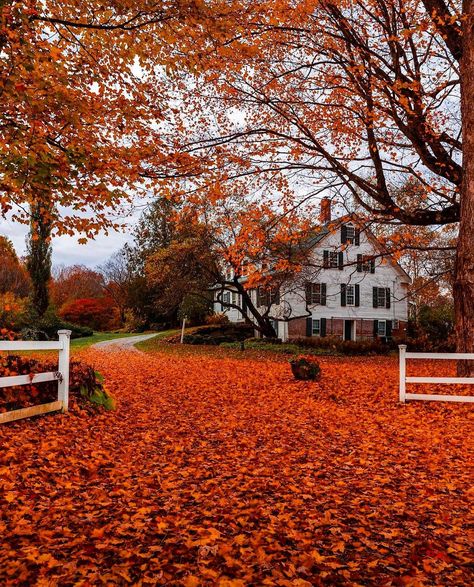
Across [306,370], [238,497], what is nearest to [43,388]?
[238,497]

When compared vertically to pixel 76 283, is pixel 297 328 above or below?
below

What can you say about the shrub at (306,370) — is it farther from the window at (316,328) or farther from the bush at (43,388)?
the window at (316,328)

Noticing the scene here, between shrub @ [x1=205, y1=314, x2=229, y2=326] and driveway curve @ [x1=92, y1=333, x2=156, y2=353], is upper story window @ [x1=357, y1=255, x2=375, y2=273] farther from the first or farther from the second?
shrub @ [x1=205, y1=314, x2=229, y2=326]

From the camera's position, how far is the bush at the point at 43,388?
7047 mm

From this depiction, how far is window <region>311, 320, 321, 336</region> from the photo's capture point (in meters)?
34.2

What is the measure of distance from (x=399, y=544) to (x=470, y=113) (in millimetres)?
9661

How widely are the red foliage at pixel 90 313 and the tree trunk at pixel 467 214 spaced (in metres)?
41.2

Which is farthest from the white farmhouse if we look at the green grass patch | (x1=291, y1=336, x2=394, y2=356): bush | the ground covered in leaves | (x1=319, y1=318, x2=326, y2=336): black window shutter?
the ground covered in leaves

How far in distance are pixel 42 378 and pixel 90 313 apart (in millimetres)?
42569

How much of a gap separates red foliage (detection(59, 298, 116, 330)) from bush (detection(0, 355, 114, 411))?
39.5m

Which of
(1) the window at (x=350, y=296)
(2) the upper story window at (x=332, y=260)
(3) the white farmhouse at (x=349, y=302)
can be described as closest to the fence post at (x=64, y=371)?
(2) the upper story window at (x=332, y=260)

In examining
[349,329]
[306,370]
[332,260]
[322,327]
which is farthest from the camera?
[349,329]

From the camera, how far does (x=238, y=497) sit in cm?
475

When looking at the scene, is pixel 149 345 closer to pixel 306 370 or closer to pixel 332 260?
pixel 332 260
